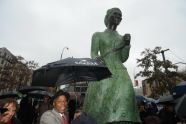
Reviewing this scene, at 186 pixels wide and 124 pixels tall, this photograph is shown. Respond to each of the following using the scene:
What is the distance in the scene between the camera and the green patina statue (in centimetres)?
500

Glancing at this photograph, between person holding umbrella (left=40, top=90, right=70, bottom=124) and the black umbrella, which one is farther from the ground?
the black umbrella

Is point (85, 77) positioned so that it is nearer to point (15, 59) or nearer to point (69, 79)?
point (69, 79)

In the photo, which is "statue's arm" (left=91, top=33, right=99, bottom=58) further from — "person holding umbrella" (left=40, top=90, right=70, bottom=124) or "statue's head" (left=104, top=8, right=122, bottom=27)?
"person holding umbrella" (left=40, top=90, right=70, bottom=124)

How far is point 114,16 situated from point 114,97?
1590 millimetres

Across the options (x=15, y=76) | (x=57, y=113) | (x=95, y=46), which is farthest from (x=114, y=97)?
(x=15, y=76)

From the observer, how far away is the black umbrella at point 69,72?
221 inches

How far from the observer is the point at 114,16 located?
19.0ft

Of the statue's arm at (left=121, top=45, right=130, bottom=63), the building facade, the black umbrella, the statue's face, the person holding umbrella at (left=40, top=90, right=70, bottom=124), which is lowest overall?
the person holding umbrella at (left=40, top=90, right=70, bottom=124)

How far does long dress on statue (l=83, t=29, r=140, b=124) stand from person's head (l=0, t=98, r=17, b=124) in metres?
1.27

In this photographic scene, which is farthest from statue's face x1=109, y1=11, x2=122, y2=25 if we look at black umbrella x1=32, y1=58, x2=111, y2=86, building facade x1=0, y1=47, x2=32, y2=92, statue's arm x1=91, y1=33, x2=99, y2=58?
building facade x1=0, y1=47, x2=32, y2=92

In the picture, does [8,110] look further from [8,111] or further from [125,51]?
[125,51]

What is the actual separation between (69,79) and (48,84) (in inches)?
19.7

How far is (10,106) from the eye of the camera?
4.47 meters

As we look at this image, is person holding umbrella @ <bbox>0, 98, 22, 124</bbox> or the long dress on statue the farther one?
the long dress on statue
